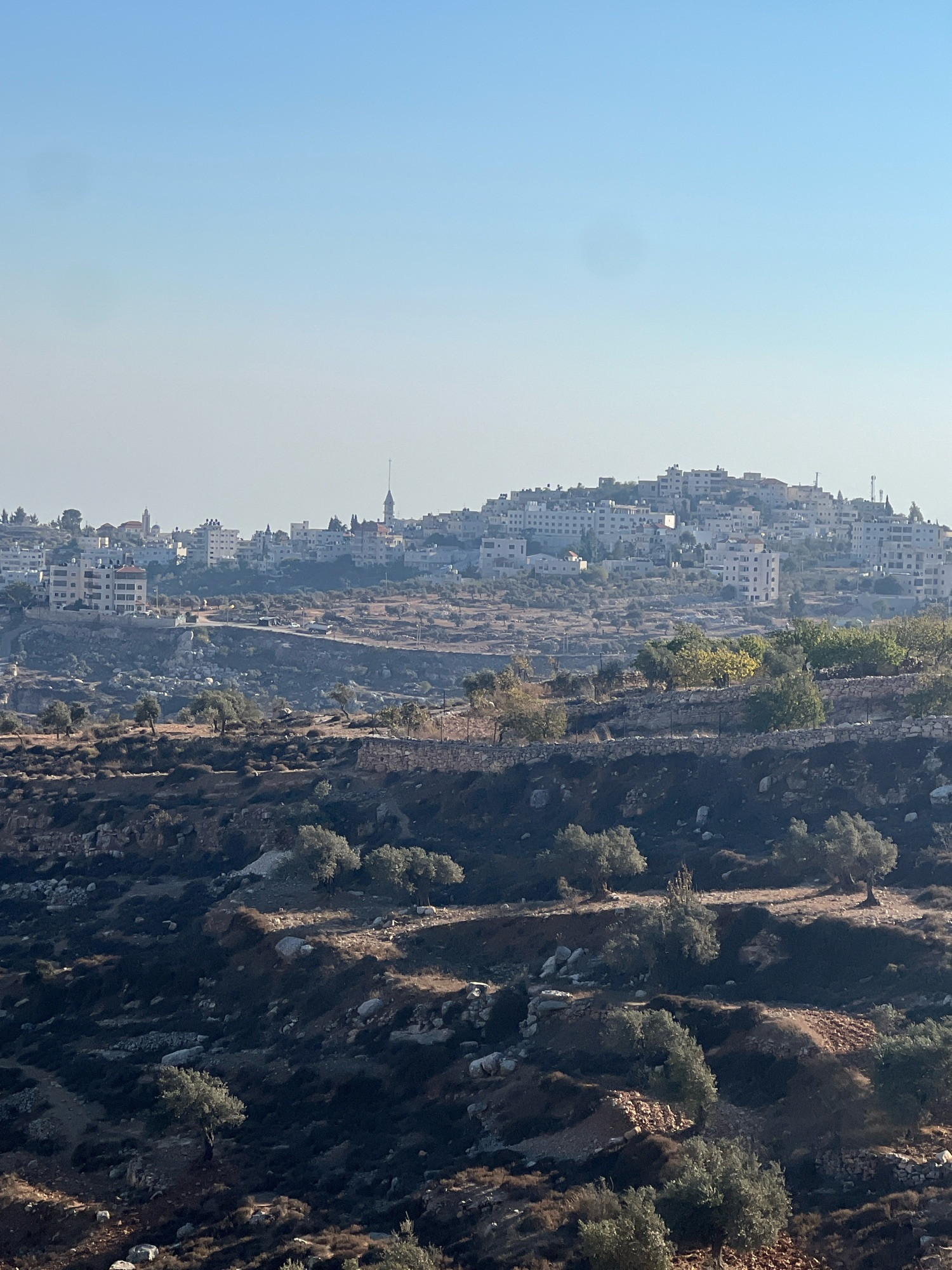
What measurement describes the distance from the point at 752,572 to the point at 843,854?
113 m

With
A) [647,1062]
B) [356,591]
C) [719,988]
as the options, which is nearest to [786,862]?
[719,988]

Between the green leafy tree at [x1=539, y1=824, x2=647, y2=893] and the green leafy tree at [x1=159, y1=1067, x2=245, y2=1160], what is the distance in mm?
14077

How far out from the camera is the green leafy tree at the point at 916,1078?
28719 millimetres

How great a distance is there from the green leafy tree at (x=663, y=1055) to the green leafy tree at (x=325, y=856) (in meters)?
15.1

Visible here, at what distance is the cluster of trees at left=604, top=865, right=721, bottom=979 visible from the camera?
123 ft

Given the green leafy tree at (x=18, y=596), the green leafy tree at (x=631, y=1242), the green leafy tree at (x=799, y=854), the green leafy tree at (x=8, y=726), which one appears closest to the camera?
the green leafy tree at (x=631, y=1242)

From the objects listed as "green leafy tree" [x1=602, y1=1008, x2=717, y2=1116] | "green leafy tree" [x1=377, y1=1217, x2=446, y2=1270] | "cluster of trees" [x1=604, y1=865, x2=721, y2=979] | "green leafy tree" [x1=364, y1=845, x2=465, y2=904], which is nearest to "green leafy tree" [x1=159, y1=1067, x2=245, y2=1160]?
"green leafy tree" [x1=377, y1=1217, x2=446, y2=1270]

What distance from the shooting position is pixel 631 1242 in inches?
953

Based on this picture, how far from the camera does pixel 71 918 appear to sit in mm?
50688

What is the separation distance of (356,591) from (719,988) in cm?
13300

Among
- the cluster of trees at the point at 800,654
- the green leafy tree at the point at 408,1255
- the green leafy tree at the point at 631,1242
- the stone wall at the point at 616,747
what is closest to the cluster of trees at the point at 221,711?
the stone wall at the point at 616,747

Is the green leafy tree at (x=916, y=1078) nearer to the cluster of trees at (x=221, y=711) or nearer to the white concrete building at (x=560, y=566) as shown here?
the cluster of trees at (x=221, y=711)

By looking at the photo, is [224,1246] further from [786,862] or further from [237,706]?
[237,706]

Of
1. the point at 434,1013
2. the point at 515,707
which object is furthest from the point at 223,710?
the point at 434,1013
